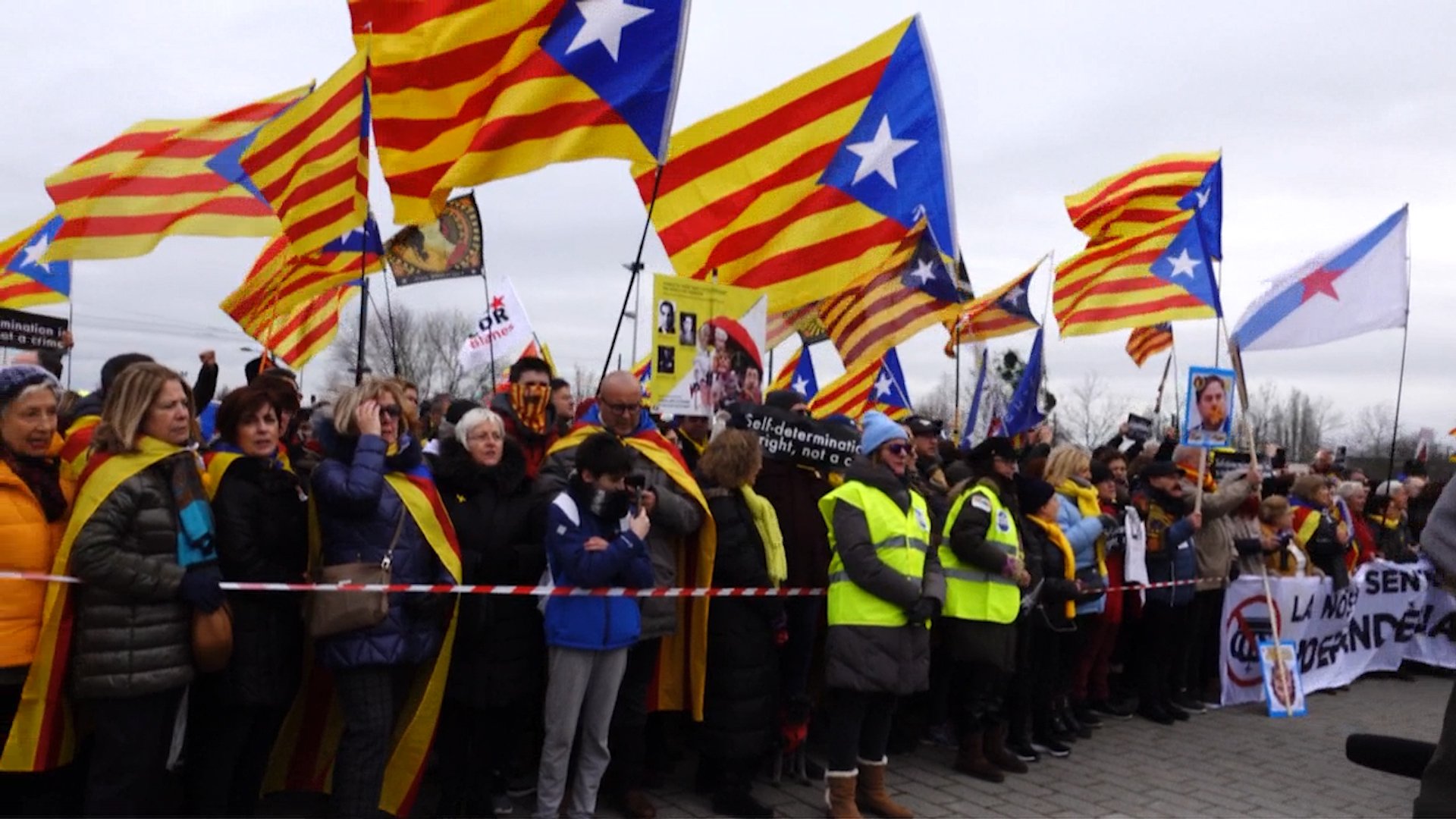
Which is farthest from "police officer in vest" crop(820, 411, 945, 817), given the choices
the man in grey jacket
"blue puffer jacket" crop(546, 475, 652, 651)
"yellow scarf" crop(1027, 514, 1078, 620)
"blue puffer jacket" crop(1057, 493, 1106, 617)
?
"blue puffer jacket" crop(1057, 493, 1106, 617)

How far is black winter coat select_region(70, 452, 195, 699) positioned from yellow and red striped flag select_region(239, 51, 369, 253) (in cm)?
351

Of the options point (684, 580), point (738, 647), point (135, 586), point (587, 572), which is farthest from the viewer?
point (684, 580)

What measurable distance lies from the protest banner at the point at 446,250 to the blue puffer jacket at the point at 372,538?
7063 mm

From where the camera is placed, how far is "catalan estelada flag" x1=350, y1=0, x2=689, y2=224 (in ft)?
21.2

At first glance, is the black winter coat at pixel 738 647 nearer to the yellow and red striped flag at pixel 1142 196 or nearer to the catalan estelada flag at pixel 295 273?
the catalan estelada flag at pixel 295 273

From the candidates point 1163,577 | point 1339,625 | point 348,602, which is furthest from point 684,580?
point 1339,625

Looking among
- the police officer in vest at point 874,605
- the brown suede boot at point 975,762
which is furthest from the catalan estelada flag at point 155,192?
the brown suede boot at point 975,762

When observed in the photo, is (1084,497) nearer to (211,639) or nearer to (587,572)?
(587,572)

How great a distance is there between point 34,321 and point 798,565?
273 inches

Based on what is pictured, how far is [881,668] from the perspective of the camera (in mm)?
5988

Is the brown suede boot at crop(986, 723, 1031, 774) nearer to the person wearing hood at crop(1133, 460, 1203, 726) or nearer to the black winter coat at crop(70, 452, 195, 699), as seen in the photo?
the person wearing hood at crop(1133, 460, 1203, 726)

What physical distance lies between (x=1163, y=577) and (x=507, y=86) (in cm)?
655

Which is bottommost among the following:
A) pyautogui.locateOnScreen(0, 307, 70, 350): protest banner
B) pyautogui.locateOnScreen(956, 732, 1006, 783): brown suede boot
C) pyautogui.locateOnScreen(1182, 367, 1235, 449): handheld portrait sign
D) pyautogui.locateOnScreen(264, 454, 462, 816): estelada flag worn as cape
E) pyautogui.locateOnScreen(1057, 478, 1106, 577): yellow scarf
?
pyautogui.locateOnScreen(956, 732, 1006, 783): brown suede boot

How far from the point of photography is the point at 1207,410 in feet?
30.5
